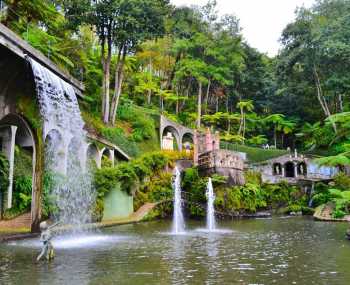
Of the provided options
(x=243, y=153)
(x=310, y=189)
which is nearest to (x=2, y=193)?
(x=310, y=189)

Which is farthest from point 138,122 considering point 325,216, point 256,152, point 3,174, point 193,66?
point 3,174

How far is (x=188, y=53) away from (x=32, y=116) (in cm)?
3197

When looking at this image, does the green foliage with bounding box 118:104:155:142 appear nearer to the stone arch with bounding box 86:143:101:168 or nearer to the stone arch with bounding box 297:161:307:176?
the stone arch with bounding box 86:143:101:168

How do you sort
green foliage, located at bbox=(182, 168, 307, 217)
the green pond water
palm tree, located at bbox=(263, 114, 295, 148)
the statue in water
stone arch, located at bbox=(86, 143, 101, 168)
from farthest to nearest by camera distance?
1. palm tree, located at bbox=(263, 114, 295, 148)
2. green foliage, located at bbox=(182, 168, 307, 217)
3. stone arch, located at bbox=(86, 143, 101, 168)
4. the statue in water
5. the green pond water

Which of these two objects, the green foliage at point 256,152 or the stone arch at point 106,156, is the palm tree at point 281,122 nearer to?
the green foliage at point 256,152

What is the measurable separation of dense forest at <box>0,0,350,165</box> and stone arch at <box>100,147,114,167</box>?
2.54 meters

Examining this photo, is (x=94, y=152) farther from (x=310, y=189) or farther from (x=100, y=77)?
(x=310, y=189)

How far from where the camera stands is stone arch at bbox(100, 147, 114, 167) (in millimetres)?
26516

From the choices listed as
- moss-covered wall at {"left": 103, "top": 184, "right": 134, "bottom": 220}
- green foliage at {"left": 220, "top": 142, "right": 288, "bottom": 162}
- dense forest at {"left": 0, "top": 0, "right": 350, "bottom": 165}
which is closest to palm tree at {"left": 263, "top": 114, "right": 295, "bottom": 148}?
dense forest at {"left": 0, "top": 0, "right": 350, "bottom": 165}

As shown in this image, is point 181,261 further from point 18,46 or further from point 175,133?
point 175,133

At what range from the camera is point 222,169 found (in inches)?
1107

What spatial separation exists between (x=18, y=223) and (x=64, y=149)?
18.8 ft

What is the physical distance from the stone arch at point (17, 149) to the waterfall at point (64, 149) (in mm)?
843

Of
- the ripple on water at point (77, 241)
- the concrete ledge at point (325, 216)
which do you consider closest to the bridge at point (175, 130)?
the concrete ledge at point (325, 216)
